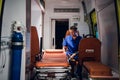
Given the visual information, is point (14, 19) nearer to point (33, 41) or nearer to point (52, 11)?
point (33, 41)

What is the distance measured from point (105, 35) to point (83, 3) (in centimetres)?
423

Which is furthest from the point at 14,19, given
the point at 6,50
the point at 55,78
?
the point at 55,78

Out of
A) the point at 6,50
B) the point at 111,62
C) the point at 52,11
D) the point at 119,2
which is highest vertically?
the point at 52,11

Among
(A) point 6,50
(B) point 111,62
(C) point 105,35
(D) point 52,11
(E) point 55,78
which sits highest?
(D) point 52,11

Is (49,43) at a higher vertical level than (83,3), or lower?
lower

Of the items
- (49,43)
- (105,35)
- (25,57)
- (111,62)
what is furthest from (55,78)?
(49,43)

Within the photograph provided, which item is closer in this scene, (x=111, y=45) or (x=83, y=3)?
(x=111, y=45)

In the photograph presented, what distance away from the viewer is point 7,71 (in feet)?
12.5

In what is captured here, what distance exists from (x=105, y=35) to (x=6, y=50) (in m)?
2.63

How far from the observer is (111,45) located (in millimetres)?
4508

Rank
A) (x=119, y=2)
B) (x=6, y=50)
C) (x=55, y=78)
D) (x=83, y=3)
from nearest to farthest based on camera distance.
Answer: (x=119, y=2) < (x=6, y=50) < (x=55, y=78) < (x=83, y=3)

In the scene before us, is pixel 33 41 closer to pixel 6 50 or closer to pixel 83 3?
pixel 6 50

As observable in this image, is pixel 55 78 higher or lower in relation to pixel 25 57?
lower

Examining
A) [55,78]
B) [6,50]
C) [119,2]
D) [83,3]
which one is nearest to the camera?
[119,2]
